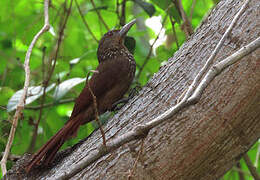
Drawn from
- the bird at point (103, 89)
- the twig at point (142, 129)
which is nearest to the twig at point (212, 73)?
the twig at point (142, 129)

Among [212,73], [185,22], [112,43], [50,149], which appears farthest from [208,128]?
[112,43]

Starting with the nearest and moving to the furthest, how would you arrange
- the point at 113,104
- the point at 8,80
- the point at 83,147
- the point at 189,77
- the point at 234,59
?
the point at 234,59
the point at 189,77
the point at 83,147
the point at 113,104
the point at 8,80

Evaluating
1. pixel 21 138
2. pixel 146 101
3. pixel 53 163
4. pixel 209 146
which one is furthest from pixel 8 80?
pixel 209 146

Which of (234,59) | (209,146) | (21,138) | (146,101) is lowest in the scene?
(21,138)

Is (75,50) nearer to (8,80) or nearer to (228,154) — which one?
(8,80)

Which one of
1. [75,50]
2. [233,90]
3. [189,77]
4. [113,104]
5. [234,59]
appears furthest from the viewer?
[75,50]

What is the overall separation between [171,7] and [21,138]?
1509 millimetres

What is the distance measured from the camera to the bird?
2.37 metres

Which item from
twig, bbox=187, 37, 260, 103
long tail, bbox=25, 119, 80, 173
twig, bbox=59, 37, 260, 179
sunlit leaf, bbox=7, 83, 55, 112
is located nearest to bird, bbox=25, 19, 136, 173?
long tail, bbox=25, 119, 80, 173

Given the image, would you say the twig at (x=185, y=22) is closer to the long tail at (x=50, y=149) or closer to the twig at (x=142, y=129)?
the long tail at (x=50, y=149)

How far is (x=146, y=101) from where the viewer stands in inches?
81.8

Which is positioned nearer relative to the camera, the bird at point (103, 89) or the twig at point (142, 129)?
the twig at point (142, 129)

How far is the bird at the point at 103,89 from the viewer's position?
2.37 metres

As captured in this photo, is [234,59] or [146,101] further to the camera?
[146,101]
